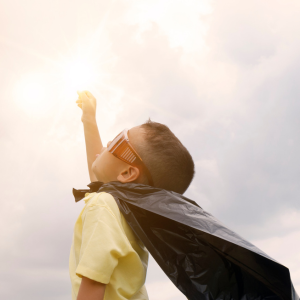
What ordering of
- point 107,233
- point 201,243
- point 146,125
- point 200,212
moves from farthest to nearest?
1. point 146,125
2. point 200,212
3. point 201,243
4. point 107,233

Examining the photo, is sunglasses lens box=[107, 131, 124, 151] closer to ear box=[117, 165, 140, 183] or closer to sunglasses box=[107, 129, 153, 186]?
sunglasses box=[107, 129, 153, 186]

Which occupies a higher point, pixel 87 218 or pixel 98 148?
pixel 98 148

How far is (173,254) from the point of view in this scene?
2039mm

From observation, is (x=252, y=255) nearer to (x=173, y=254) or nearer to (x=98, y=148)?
(x=173, y=254)

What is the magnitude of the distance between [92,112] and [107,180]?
49.0 inches

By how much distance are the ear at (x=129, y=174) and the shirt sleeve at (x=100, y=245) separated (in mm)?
680

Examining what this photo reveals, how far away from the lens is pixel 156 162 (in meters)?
2.56

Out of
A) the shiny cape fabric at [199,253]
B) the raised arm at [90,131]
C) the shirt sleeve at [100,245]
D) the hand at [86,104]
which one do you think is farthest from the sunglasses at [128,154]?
the hand at [86,104]

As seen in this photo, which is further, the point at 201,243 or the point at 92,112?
the point at 92,112

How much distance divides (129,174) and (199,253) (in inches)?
38.0

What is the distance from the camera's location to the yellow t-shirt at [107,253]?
5.36ft

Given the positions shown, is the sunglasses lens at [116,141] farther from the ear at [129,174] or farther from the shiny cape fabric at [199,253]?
Result: the shiny cape fabric at [199,253]

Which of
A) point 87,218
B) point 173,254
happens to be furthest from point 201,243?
point 87,218

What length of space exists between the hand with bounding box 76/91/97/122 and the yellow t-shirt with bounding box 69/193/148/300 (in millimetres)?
1723
